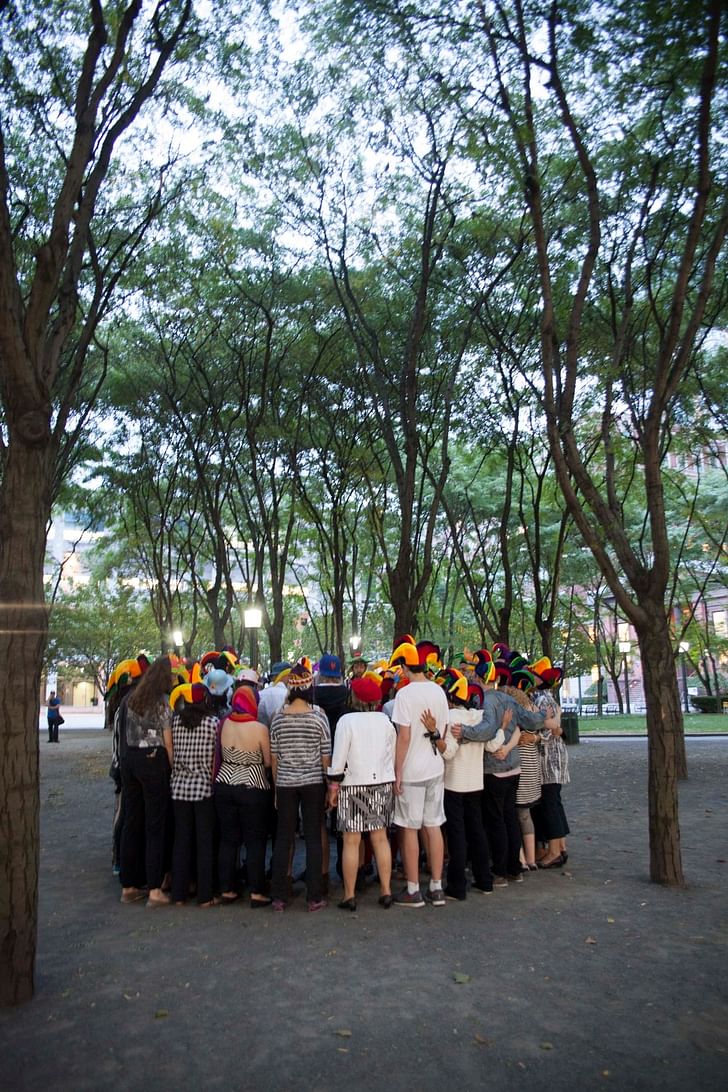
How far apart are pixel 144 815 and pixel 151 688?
1285 mm

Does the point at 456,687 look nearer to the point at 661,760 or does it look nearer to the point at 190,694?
the point at 661,760

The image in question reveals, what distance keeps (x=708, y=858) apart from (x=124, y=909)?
6.12 m

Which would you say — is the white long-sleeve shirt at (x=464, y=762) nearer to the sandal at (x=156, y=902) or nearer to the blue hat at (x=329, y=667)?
the blue hat at (x=329, y=667)

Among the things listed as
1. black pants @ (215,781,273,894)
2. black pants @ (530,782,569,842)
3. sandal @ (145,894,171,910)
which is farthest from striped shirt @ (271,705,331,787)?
black pants @ (530,782,569,842)

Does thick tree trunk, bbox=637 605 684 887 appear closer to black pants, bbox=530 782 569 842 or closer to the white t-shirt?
black pants, bbox=530 782 569 842

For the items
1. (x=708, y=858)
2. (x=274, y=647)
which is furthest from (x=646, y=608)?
(x=274, y=647)

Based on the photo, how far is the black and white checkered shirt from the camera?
764 cm

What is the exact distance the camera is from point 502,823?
8.30 metres

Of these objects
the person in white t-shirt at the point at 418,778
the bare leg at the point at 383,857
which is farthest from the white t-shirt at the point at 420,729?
the bare leg at the point at 383,857

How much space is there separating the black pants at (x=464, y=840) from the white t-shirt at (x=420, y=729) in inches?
15.3

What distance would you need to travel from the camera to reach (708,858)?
30.7ft

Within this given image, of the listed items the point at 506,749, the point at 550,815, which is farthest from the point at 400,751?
the point at 550,815

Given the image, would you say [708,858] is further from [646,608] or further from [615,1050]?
[615,1050]

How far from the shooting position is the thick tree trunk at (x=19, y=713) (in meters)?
5.33
